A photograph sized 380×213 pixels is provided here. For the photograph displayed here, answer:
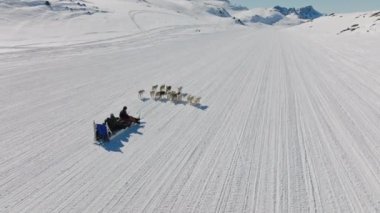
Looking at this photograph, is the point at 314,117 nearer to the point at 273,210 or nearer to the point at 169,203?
the point at 273,210

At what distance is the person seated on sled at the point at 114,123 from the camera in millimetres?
12227

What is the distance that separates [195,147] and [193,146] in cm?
11

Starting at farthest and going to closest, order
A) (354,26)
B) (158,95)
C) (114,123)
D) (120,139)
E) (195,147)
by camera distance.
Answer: (354,26) < (158,95) < (114,123) < (120,139) < (195,147)

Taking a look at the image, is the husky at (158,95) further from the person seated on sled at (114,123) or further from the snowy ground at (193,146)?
the person seated on sled at (114,123)

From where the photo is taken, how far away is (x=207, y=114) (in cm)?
1516

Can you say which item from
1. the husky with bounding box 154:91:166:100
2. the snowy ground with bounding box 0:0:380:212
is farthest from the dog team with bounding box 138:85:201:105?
the snowy ground with bounding box 0:0:380:212

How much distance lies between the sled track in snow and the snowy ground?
0.04 metres

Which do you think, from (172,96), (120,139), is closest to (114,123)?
(120,139)

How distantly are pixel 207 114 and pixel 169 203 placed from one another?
7.30 m

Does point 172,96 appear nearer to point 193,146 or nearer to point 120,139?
point 120,139

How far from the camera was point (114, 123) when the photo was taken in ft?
40.5

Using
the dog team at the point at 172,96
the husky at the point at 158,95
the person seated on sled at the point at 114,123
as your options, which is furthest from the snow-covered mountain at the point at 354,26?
the person seated on sled at the point at 114,123

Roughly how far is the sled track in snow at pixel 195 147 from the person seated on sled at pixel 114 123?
2.07ft

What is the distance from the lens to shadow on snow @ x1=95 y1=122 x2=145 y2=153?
1129 cm
